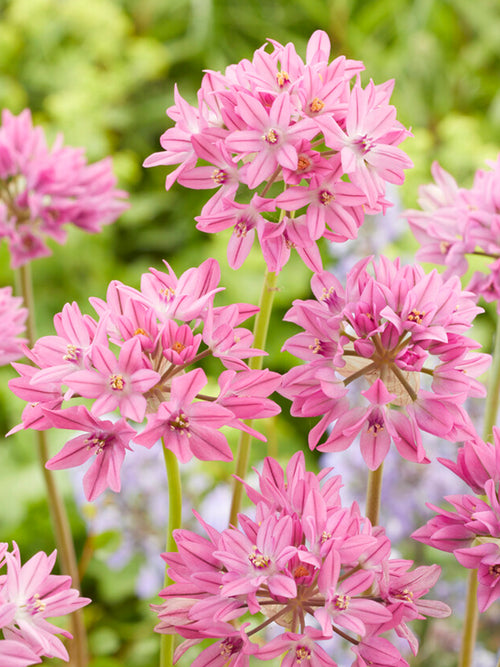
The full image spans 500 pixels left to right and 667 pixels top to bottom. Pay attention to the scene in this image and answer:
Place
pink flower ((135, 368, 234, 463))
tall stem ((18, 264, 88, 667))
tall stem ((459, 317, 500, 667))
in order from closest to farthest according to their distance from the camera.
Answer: pink flower ((135, 368, 234, 463)) → tall stem ((459, 317, 500, 667)) → tall stem ((18, 264, 88, 667))

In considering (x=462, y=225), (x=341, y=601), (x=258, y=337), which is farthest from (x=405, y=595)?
(x=462, y=225)

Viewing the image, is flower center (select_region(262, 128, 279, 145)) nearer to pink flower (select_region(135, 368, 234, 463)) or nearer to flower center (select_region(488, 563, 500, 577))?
pink flower (select_region(135, 368, 234, 463))

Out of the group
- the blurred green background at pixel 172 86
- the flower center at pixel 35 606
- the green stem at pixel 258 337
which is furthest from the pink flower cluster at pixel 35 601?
the blurred green background at pixel 172 86

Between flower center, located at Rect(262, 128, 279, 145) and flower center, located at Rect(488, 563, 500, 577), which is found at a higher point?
flower center, located at Rect(262, 128, 279, 145)

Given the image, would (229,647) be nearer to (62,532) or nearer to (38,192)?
(62,532)

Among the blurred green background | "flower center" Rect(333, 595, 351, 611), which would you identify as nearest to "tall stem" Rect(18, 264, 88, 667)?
"flower center" Rect(333, 595, 351, 611)

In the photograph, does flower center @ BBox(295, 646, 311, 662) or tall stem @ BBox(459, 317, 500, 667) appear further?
tall stem @ BBox(459, 317, 500, 667)

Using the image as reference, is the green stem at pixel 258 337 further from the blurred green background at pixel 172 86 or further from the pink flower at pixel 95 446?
the blurred green background at pixel 172 86
